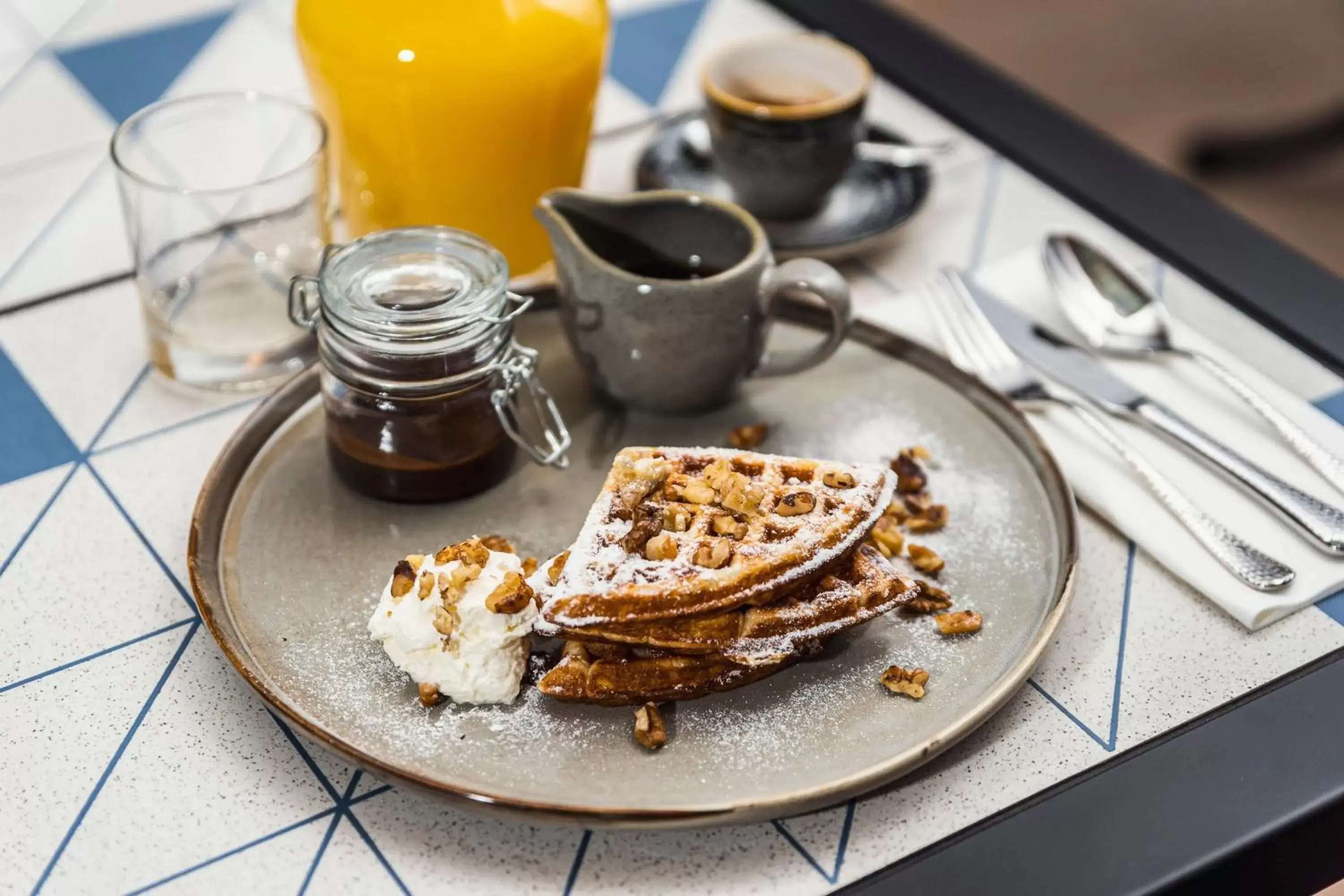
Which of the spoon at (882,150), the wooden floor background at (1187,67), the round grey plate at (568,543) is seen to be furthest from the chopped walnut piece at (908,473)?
the wooden floor background at (1187,67)

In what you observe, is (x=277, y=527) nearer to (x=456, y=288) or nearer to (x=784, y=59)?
(x=456, y=288)

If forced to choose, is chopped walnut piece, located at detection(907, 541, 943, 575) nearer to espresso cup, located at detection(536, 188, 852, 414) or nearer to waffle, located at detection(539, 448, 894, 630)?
waffle, located at detection(539, 448, 894, 630)

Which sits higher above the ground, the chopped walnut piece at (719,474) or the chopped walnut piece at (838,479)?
the chopped walnut piece at (719,474)

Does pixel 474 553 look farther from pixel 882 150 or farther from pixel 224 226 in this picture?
pixel 882 150

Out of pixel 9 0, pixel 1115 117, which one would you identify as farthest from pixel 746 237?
A: pixel 1115 117

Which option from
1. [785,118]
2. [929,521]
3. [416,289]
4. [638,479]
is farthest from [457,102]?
[929,521]

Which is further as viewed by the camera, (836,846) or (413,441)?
(413,441)

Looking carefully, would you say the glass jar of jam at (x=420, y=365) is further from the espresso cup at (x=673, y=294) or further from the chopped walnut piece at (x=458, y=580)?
the chopped walnut piece at (x=458, y=580)
